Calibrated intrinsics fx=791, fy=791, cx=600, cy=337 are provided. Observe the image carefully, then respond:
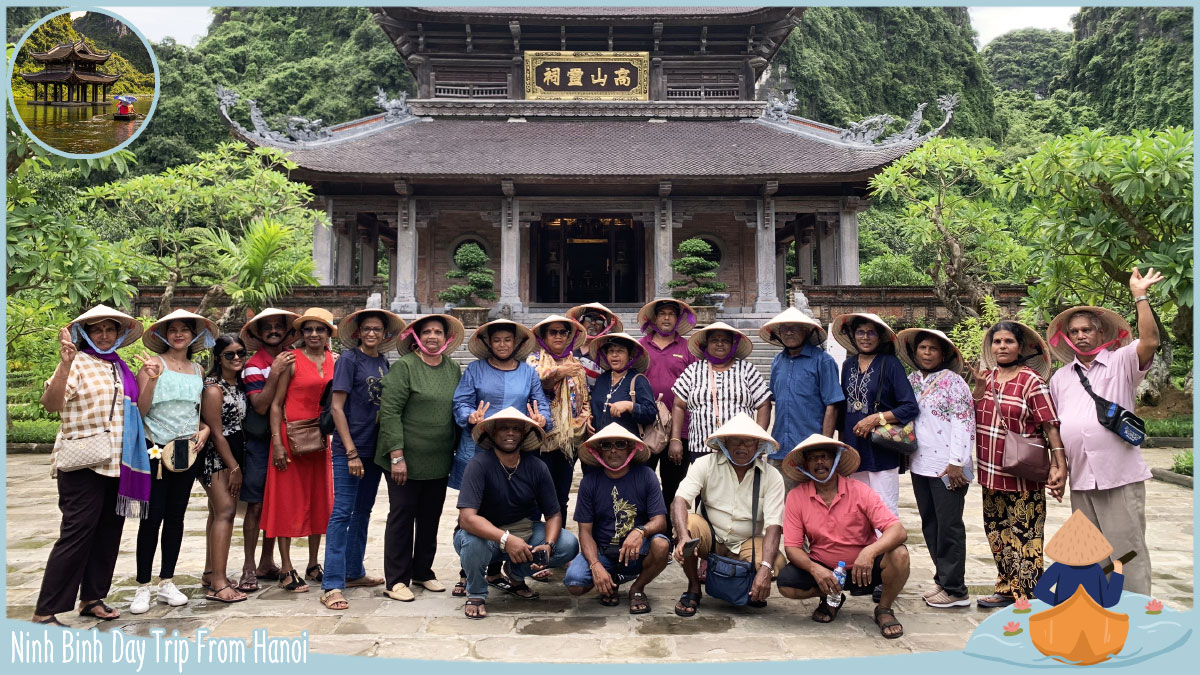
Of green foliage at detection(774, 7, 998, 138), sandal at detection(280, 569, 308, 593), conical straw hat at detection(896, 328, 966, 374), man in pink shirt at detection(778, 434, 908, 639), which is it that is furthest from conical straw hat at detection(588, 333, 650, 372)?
green foliage at detection(774, 7, 998, 138)

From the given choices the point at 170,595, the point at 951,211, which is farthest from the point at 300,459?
the point at 951,211

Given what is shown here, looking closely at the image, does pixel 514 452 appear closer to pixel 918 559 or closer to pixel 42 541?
pixel 918 559

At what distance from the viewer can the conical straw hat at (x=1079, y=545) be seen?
11.1 feet

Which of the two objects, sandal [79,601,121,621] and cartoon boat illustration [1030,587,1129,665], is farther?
sandal [79,601,121,621]

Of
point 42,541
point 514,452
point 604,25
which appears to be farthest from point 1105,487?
point 604,25

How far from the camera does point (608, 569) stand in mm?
4465

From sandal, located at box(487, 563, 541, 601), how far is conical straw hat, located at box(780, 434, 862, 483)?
166 centimetres

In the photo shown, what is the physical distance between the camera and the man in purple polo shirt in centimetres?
522

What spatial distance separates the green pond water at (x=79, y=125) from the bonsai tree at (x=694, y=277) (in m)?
12.3

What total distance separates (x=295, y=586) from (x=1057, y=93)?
38.0 m

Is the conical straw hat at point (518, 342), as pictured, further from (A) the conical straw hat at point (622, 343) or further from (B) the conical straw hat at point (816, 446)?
(B) the conical straw hat at point (816, 446)

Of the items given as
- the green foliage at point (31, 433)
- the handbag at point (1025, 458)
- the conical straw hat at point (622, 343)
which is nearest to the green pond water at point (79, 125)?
the conical straw hat at point (622, 343)

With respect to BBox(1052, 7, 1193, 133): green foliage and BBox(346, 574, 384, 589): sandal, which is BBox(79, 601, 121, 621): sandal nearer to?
BBox(346, 574, 384, 589): sandal

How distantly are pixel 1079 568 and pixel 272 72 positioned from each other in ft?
119
